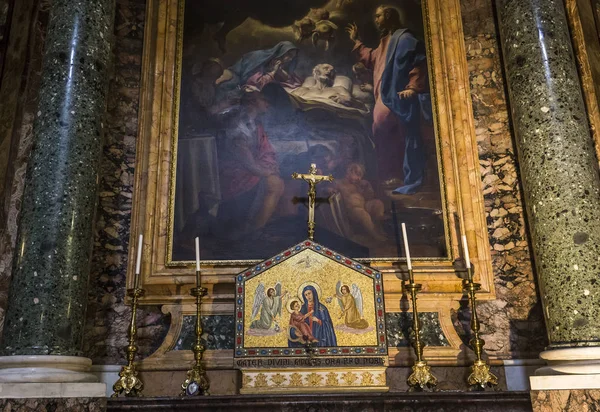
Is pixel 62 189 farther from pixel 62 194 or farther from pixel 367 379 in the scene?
pixel 367 379

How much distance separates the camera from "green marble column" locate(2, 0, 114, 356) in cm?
486

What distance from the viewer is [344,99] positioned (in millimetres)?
6395

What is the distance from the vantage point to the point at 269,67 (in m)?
6.54

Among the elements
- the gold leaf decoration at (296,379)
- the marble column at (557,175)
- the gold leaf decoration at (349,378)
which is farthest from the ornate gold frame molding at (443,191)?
the gold leaf decoration at (296,379)

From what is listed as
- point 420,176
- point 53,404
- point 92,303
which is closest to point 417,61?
point 420,176

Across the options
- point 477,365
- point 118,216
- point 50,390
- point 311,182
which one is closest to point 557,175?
point 477,365

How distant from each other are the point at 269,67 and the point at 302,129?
746mm

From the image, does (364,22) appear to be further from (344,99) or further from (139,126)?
(139,126)

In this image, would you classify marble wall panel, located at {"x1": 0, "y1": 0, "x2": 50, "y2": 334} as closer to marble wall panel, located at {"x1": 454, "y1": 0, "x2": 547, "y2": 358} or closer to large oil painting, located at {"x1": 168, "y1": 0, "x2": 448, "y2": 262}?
large oil painting, located at {"x1": 168, "y1": 0, "x2": 448, "y2": 262}

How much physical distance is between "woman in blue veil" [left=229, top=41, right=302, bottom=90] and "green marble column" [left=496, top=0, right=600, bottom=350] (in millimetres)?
1976

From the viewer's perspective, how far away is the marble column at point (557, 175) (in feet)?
15.7

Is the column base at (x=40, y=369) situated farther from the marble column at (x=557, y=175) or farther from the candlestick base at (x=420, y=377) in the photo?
the marble column at (x=557, y=175)

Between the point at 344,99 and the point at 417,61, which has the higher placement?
the point at 417,61

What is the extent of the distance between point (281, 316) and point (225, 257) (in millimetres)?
1071
